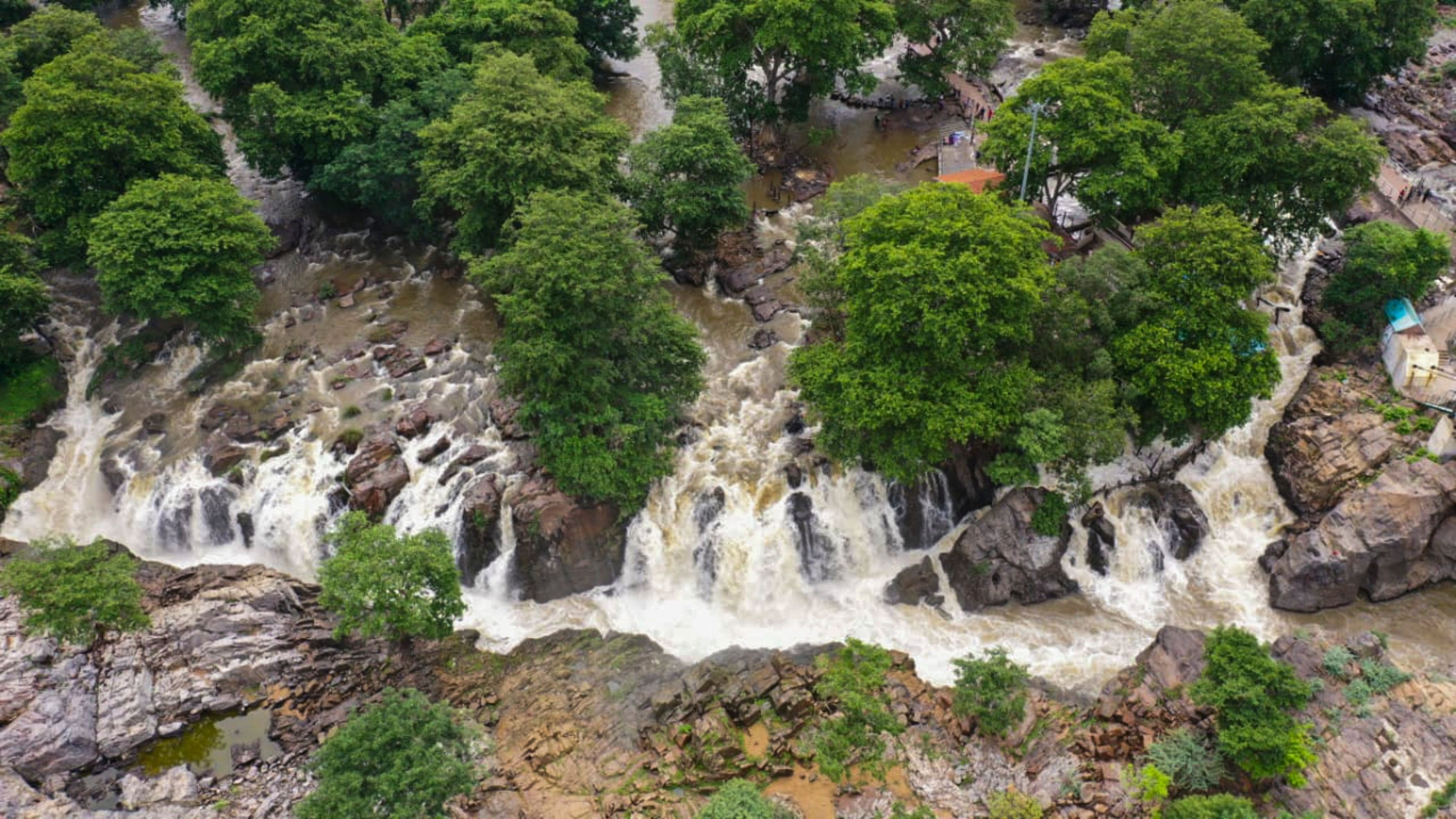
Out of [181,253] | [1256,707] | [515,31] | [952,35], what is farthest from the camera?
[952,35]

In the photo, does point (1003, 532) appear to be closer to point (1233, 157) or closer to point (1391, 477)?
point (1391, 477)

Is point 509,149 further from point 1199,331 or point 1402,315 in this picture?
point 1402,315

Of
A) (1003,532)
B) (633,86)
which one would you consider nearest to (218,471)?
(1003,532)

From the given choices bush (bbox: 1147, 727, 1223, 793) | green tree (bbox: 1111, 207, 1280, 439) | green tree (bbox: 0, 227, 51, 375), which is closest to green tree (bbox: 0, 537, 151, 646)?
green tree (bbox: 0, 227, 51, 375)

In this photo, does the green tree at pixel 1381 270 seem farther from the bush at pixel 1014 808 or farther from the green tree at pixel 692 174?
the green tree at pixel 692 174

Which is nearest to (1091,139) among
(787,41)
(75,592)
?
(787,41)

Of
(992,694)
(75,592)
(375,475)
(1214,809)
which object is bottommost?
(992,694)
